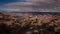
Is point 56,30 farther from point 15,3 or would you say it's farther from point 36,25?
point 15,3

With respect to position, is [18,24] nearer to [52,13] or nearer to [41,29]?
[41,29]

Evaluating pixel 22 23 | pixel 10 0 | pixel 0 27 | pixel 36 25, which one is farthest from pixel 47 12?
pixel 0 27

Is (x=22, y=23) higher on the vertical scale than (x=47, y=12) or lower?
lower

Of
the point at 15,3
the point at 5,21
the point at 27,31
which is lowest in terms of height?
the point at 27,31

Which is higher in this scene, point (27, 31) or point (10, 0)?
point (10, 0)

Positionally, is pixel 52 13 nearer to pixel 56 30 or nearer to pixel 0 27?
pixel 56 30

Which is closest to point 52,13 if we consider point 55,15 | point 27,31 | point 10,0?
point 55,15
